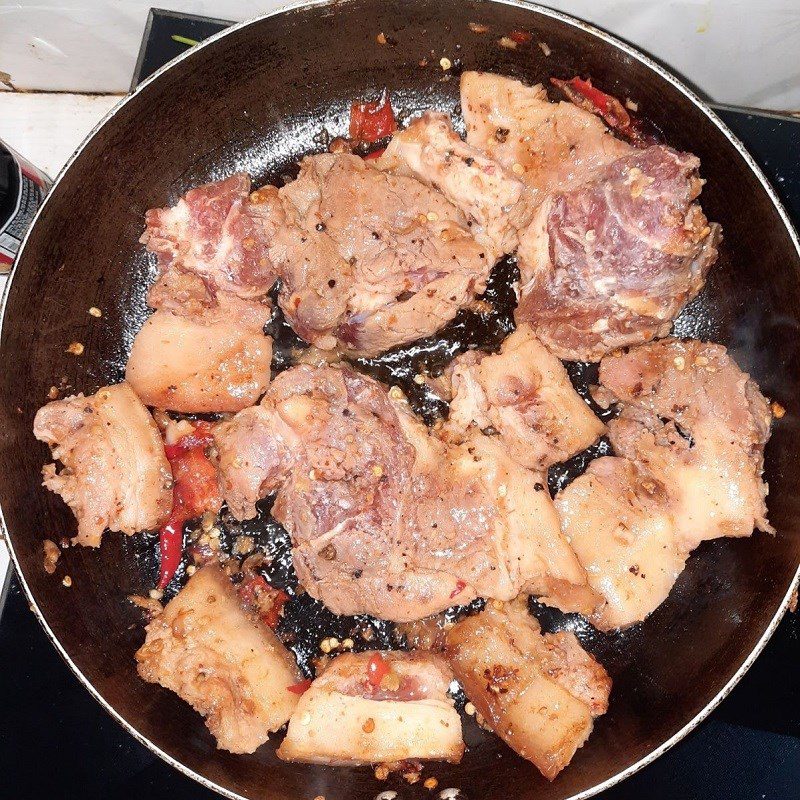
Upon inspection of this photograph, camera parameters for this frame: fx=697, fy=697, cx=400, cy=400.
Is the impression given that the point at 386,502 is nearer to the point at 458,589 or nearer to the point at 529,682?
the point at 458,589

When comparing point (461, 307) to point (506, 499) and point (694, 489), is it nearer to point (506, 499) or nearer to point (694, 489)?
point (506, 499)

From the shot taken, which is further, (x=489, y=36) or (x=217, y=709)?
(x=489, y=36)

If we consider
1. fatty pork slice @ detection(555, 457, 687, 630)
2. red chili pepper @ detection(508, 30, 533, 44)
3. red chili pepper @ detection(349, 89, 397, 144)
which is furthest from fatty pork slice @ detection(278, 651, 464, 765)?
red chili pepper @ detection(508, 30, 533, 44)

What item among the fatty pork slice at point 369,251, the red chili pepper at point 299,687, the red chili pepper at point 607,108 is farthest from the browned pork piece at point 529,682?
the red chili pepper at point 607,108

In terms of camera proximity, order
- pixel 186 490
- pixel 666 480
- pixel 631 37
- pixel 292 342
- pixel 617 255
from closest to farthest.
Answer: pixel 617 255 < pixel 666 480 < pixel 186 490 < pixel 292 342 < pixel 631 37

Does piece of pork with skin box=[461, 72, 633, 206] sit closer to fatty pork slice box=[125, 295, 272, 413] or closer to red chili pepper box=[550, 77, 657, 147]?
red chili pepper box=[550, 77, 657, 147]

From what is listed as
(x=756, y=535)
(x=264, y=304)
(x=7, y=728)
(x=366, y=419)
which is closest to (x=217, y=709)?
(x=7, y=728)

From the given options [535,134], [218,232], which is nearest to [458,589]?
[218,232]
